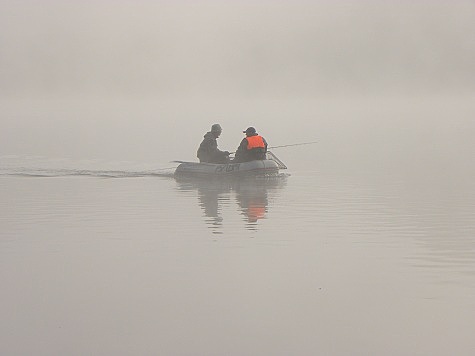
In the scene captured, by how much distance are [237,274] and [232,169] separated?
12.7 meters

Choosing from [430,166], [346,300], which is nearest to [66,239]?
[346,300]

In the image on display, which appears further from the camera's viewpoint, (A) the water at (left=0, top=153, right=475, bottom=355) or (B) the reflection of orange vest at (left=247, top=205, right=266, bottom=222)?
(B) the reflection of orange vest at (left=247, top=205, right=266, bottom=222)

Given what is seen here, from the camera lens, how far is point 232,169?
2719 cm

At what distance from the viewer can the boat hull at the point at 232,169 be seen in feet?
89.1

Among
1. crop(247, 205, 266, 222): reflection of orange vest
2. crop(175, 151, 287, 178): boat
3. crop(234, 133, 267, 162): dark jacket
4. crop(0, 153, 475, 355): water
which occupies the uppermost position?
crop(234, 133, 267, 162): dark jacket

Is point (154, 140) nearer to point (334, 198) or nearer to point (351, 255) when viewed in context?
point (334, 198)

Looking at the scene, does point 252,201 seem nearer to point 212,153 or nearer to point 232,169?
point 232,169

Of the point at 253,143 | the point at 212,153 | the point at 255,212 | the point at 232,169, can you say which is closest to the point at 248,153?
the point at 253,143

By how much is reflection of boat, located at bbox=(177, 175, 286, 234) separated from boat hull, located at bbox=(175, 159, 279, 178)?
0.49 feet

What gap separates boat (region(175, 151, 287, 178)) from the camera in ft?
89.1

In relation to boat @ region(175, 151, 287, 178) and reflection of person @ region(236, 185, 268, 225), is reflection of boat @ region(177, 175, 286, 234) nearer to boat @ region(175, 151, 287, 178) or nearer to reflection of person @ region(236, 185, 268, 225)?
reflection of person @ region(236, 185, 268, 225)

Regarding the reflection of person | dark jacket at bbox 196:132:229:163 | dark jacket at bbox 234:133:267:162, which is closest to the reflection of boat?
the reflection of person

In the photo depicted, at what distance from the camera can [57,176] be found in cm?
2984

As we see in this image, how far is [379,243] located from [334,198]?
718cm
